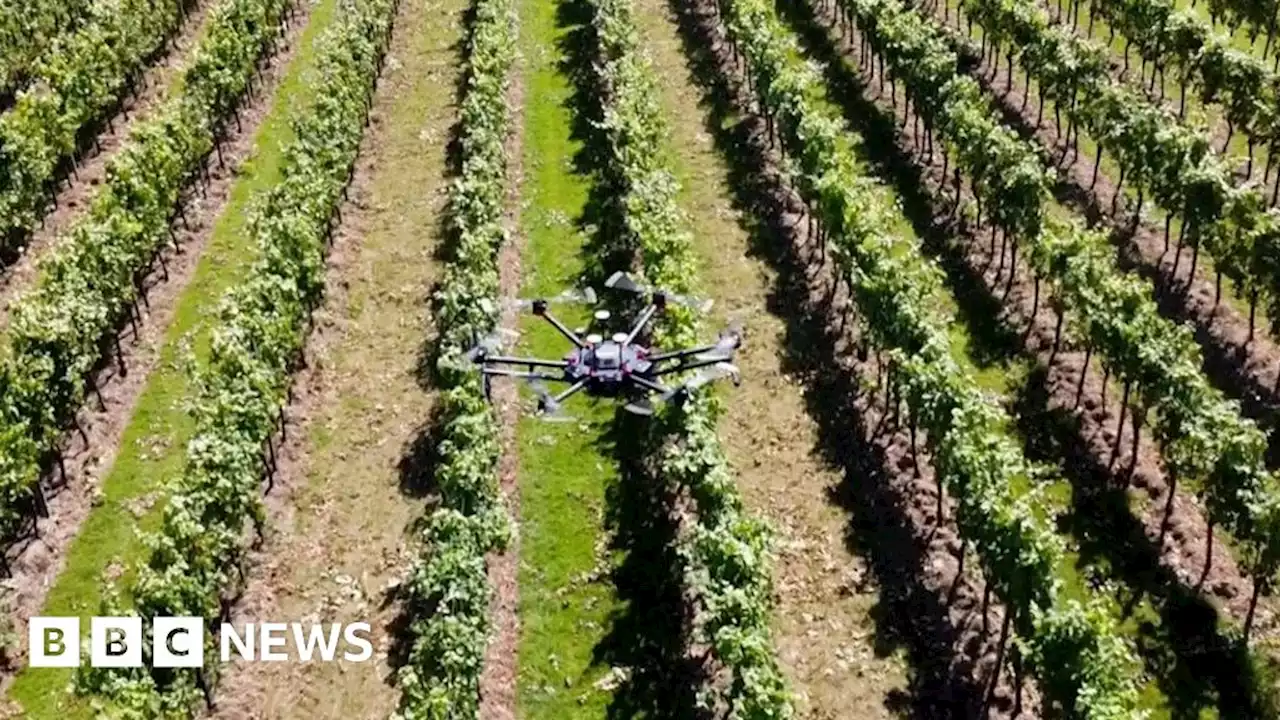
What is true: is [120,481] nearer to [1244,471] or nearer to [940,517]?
[940,517]

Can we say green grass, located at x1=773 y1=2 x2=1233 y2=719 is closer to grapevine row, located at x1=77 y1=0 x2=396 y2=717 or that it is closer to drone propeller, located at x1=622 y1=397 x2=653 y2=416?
drone propeller, located at x1=622 y1=397 x2=653 y2=416

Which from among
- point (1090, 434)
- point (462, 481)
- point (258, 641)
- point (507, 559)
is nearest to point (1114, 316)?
point (1090, 434)

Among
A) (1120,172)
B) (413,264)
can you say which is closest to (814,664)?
(413,264)

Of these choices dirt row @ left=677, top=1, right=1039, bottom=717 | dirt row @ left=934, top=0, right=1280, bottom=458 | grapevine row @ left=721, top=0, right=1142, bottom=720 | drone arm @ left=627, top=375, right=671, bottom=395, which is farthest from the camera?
dirt row @ left=934, top=0, right=1280, bottom=458

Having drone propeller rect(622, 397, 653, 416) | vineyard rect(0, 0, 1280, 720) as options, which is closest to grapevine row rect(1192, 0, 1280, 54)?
vineyard rect(0, 0, 1280, 720)

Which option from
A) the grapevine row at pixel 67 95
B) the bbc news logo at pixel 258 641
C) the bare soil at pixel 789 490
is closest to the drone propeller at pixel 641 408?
the bare soil at pixel 789 490

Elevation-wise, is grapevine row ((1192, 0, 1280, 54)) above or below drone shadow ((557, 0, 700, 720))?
above
